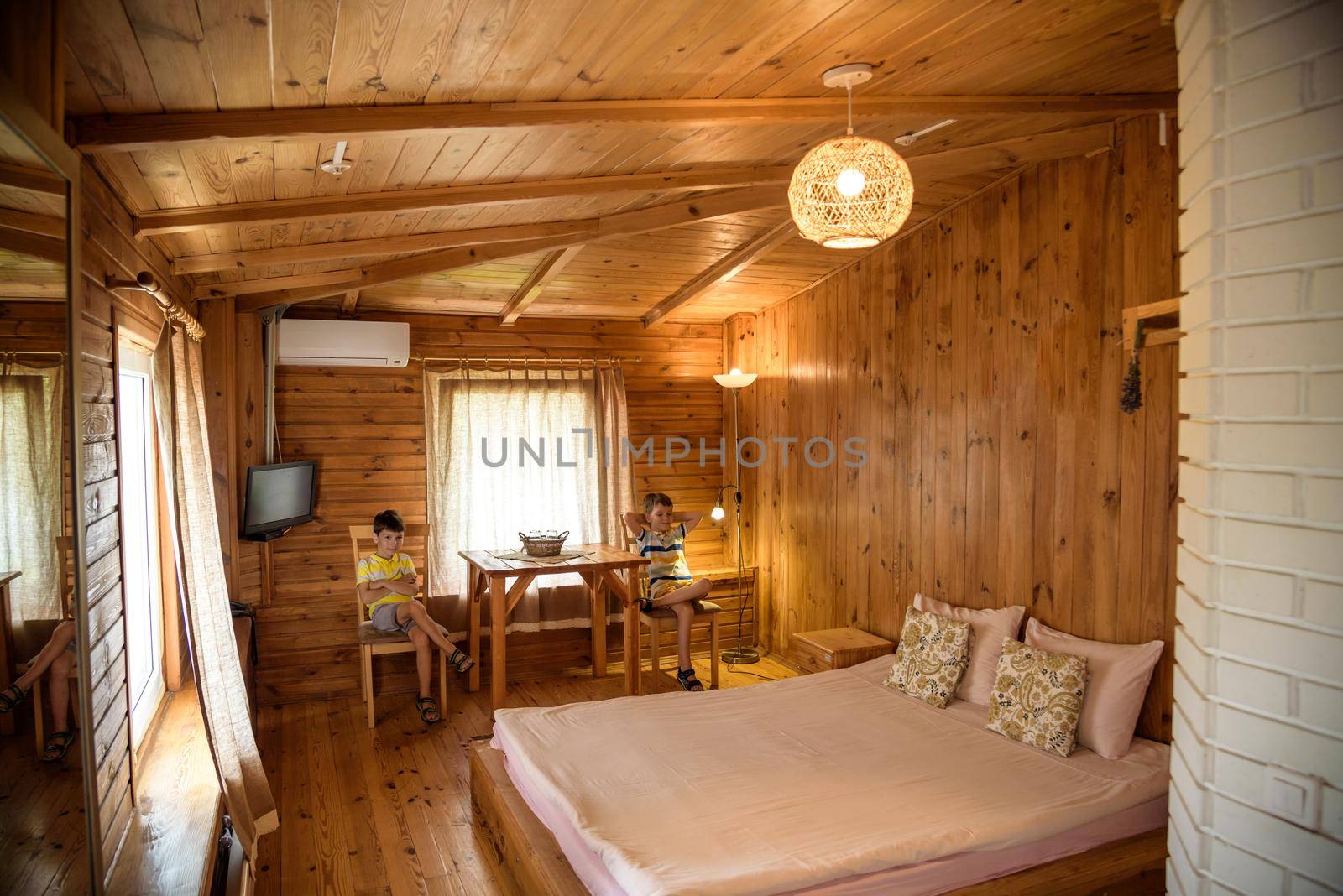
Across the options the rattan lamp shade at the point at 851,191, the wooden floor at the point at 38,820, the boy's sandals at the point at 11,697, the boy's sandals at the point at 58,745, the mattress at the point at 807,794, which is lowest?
the mattress at the point at 807,794

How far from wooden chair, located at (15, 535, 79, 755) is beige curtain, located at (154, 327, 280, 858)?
1723 mm

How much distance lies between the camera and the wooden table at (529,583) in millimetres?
4836

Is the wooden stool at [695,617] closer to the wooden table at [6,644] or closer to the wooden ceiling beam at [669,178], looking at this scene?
the wooden ceiling beam at [669,178]

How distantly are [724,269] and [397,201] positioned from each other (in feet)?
7.59

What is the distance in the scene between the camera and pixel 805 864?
2359 mm

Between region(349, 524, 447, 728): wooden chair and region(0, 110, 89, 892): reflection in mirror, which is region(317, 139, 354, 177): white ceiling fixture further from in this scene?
region(349, 524, 447, 728): wooden chair

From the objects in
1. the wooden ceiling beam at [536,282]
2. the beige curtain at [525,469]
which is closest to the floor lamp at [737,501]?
the beige curtain at [525,469]

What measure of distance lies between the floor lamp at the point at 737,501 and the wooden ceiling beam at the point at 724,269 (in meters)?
0.59

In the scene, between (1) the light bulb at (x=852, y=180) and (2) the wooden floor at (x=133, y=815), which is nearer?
(2) the wooden floor at (x=133, y=815)

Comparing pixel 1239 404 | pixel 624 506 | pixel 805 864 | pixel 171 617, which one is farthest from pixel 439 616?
pixel 1239 404

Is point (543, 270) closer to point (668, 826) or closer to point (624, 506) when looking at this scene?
point (624, 506)

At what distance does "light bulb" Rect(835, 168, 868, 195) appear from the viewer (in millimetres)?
2377

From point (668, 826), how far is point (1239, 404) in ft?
6.76

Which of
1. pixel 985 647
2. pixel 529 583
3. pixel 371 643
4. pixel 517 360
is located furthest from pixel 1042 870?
pixel 517 360
